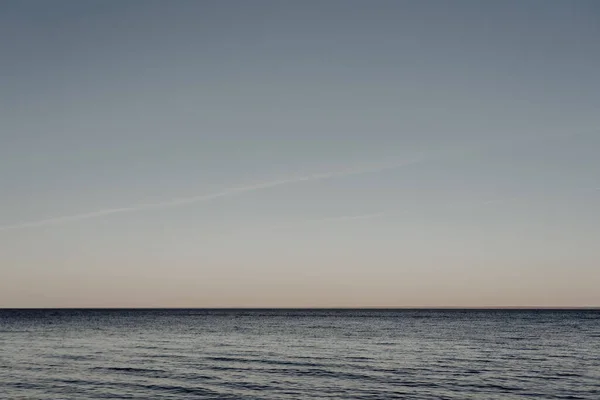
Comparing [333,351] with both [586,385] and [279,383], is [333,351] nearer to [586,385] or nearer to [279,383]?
[279,383]

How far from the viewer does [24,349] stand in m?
54.4

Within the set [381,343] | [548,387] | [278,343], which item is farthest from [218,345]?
[548,387]

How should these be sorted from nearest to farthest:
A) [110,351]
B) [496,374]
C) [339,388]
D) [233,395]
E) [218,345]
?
[233,395] < [339,388] < [496,374] < [110,351] < [218,345]

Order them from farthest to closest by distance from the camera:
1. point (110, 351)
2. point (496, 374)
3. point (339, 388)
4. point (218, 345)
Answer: point (218, 345), point (110, 351), point (496, 374), point (339, 388)

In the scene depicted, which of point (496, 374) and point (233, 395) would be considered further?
point (496, 374)

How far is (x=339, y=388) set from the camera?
32.9m

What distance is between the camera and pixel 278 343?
64.5 m

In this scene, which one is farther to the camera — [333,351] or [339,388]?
[333,351]

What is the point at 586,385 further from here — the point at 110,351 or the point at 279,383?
the point at 110,351

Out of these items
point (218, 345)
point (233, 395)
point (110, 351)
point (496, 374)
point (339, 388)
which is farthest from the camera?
point (218, 345)

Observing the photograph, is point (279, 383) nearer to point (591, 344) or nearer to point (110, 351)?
point (110, 351)

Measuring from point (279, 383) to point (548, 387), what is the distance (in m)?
17.2

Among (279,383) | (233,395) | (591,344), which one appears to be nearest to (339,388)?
(279,383)

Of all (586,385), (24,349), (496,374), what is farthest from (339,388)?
(24,349)
